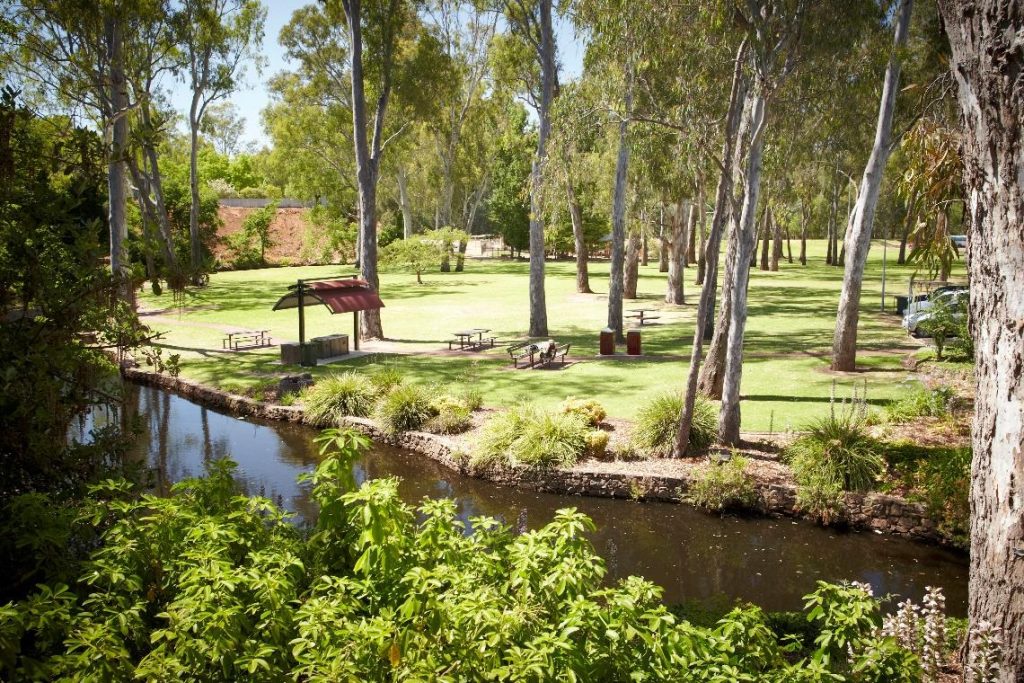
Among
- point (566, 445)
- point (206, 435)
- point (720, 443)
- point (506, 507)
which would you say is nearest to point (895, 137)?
point (720, 443)

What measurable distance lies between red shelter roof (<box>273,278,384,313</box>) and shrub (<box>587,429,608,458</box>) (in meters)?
9.62

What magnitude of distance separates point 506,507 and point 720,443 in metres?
3.58

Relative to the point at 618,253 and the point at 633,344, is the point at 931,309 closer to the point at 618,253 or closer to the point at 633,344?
the point at 633,344

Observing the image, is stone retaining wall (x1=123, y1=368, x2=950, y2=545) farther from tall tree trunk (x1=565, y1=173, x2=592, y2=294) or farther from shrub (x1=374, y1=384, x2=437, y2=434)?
tall tree trunk (x1=565, y1=173, x2=592, y2=294)

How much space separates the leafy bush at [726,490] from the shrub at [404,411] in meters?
5.38

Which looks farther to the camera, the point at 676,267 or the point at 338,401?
the point at 676,267

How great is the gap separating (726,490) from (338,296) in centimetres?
1269

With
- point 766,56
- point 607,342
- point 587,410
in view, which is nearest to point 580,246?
point 607,342

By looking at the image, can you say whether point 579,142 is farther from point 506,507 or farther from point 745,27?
point 506,507

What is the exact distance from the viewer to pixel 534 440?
12469 mm

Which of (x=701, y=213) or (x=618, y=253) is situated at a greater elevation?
(x=701, y=213)

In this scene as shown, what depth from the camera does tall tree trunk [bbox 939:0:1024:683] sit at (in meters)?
5.14

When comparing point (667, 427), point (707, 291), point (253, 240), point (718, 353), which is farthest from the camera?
point (253, 240)

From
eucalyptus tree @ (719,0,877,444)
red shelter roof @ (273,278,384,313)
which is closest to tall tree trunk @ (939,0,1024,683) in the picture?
eucalyptus tree @ (719,0,877,444)
